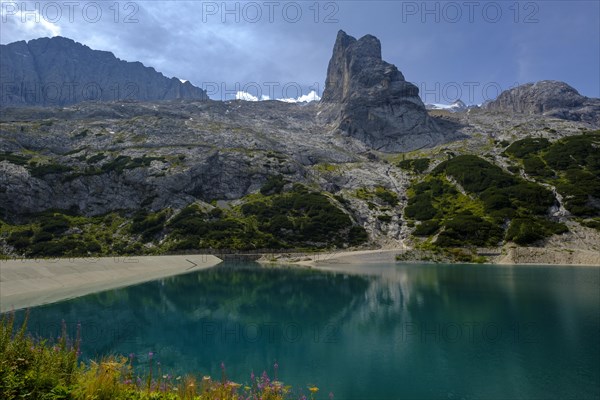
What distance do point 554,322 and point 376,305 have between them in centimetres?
1516

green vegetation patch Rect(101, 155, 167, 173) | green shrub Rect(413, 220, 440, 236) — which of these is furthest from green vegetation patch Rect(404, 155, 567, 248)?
green vegetation patch Rect(101, 155, 167, 173)

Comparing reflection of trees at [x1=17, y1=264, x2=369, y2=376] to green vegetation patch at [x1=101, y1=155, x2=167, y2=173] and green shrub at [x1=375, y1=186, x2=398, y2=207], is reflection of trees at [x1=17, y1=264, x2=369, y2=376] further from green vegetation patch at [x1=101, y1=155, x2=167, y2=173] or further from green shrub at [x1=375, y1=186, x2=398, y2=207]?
green vegetation patch at [x1=101, y1=155, x2=167, y2=173]

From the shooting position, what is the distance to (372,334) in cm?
2708

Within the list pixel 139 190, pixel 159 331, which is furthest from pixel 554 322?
pixel 139 190

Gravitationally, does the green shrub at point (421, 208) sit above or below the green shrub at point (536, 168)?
below

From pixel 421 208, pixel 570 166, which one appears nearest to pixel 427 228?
pixel 421 208

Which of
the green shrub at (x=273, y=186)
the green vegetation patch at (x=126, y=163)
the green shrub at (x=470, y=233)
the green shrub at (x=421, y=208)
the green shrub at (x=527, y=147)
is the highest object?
the green shrub at (x=527, y=147)

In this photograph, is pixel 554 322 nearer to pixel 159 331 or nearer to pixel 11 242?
pixel 159 331

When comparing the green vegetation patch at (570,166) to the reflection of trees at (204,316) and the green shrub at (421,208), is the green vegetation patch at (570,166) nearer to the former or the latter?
the green shrub at (421,208)

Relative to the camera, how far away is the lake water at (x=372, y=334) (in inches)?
712

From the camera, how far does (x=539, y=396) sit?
16.4 metres

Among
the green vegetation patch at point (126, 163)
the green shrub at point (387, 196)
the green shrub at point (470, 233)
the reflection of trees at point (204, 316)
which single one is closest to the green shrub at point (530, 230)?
the green shrub at point (470, 233)

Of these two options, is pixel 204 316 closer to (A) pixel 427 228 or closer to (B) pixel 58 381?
(B) pixel 58 381

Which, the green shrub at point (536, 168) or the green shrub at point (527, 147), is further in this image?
the green shrub at point (527, 147)
